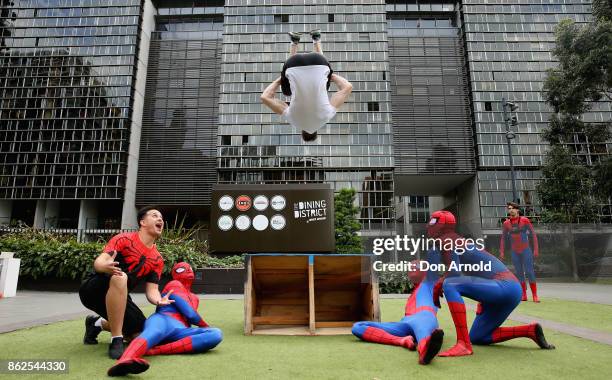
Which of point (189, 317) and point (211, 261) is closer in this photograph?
point (189, 317)

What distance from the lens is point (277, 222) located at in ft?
43.4

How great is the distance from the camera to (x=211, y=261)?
1248cm

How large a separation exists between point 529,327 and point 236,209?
10.7 m

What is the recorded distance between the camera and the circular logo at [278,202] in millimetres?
13352

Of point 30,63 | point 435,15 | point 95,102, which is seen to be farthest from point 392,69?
point 30,63

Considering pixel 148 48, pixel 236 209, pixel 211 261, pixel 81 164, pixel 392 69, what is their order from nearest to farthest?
pixel 211 261
pixel 236 209
pixel 81 164
pixel 392 69
pixel 148 48

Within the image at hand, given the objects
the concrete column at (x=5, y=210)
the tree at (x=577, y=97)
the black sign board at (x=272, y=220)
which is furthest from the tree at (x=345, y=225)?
the concrete column at (x=5, y=210)

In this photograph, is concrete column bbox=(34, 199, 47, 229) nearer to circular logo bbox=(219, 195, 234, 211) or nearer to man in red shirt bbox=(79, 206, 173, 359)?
circular logo bbox=(219, 195, 234, 211)

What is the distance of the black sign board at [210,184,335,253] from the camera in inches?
516

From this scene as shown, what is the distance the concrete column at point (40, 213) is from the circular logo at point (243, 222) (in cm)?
3940

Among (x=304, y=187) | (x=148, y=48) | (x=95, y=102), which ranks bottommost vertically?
(x=304, y=187)

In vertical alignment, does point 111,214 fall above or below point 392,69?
below

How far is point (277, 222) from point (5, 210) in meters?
A: 45.1

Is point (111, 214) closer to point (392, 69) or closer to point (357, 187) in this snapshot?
point (357, 187)
